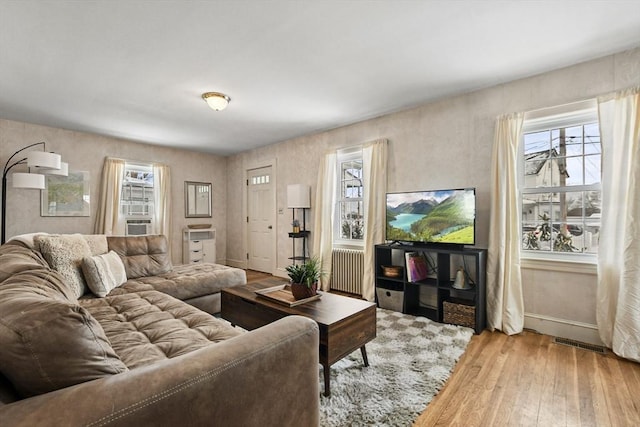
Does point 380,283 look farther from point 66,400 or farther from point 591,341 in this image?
point 66,400

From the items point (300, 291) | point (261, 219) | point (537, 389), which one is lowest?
point (537, 389)

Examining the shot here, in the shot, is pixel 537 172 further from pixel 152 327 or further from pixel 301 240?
pixel 152 327

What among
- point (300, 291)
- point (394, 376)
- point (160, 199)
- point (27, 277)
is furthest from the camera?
point (160, 199)

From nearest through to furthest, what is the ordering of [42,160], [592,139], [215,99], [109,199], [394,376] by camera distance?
1. [394,376]
2. [592,139]
3. [215,99]
4. [42,160]
5. [109,199]

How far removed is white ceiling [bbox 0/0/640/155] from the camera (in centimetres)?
193

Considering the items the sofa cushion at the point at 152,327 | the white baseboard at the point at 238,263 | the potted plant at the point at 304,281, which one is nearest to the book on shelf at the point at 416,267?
the potted plant at the point at 304,281

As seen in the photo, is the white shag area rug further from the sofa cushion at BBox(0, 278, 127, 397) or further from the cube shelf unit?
the sofa cushion at BBox(0, 278, 127, 397)

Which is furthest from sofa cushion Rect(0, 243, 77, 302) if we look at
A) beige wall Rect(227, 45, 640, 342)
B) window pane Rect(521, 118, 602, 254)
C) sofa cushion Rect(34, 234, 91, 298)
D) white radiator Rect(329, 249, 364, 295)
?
window pane Rect(521, 118, 602, 254)

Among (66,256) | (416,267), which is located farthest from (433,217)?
(66,256)

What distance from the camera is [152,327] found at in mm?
1762

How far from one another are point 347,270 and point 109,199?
A: 400 centimetres

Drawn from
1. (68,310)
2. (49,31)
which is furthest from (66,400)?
(49,31)

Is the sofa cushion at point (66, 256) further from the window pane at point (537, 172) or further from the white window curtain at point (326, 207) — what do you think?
the window pane at point (537, 172)

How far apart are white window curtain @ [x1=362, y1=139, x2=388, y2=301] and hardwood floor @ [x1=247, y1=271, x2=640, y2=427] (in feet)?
5.08
